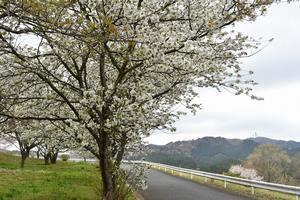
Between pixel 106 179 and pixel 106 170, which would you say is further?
pixel 106 179

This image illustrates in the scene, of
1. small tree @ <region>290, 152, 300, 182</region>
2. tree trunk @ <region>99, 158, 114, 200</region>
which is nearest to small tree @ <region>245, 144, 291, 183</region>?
small tree @ <region>290, 152, 300, 182</region>

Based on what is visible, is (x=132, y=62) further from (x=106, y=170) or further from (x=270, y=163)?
(x=270, y=163)

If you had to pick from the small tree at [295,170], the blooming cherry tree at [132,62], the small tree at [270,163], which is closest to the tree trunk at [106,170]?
the blooming cherry tree at [132,62]

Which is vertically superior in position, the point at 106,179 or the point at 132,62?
the point at 132,62

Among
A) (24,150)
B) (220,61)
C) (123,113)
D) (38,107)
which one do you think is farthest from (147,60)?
(24,150)

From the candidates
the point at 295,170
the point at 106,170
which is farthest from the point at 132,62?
the point at 295,170

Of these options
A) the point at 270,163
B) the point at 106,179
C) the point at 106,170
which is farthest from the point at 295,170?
the point at 106,170

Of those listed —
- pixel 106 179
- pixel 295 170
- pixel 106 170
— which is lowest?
pixel 106 179

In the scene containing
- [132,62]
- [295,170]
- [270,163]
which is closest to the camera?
[132,62]

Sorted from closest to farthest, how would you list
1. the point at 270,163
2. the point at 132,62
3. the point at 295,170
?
1. the point at 132,62
2. the point at 270,163
3. the point at 295,170

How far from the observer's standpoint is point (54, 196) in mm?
18281

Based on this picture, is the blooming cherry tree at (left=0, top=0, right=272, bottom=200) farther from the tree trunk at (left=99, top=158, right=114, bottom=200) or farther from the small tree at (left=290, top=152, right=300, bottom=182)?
the small tree at (left=290, top=152, right=300, bottom=182)

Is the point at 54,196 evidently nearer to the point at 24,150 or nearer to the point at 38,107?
the point at 38,107

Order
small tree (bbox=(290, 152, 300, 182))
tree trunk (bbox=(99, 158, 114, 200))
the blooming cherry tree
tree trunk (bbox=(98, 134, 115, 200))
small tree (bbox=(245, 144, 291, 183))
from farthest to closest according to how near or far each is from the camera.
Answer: small tree (bbox=(290, 152, 300, 182)) → small tree (bbox=(245, 144, 291, 183)) → tree trunk (bbox=(99, 158, 114, 200)) → tree trunk (bbox=(98, 134, 115, 200)) → the blooming cherry tree
